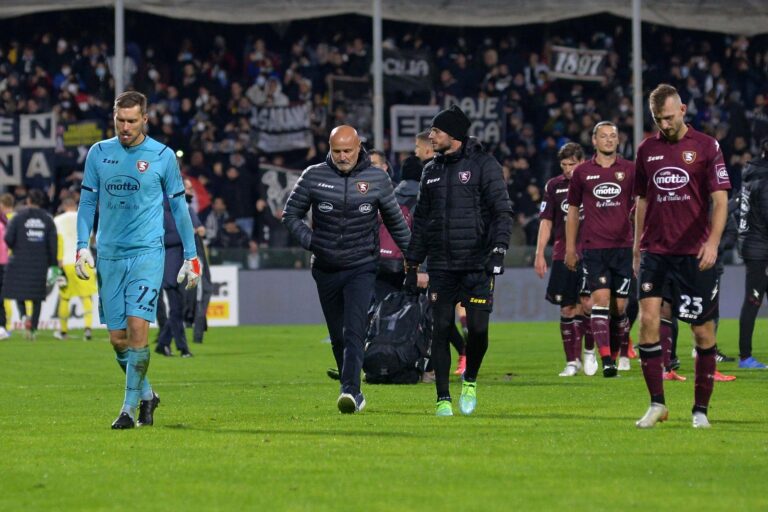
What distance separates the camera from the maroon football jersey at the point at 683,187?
9.92 m

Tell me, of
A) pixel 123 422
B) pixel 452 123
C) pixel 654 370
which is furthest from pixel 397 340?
pixel 654 370

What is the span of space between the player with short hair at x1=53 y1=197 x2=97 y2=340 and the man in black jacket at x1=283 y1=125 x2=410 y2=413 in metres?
14.1

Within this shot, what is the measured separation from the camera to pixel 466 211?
1130cm

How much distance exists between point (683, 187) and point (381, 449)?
8.33 feet

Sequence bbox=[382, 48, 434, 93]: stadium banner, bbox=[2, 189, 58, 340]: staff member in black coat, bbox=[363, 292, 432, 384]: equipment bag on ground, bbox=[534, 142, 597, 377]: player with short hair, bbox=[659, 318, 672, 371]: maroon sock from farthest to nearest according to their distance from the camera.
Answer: bbox=[382, 48, 434, 93]: stadium banner < bbox=[2, 189, 58, 340]: staff member in black coat < bbox=[534, 142, 597, 377]: player with short hair < bbox=[363, 292, 432, 384]: equipment bag on ground < bbox=[659, 318, 672, 371]: maroon sock

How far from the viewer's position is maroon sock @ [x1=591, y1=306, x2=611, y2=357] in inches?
606

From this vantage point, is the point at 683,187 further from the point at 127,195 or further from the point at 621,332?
the point at 621,332

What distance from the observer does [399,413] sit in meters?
11.5

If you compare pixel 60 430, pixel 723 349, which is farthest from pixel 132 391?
pixel 723 349

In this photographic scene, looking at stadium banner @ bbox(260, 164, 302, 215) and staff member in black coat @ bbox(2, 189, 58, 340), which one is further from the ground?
stadium banner @ bbox(260, 164, 302, 215)

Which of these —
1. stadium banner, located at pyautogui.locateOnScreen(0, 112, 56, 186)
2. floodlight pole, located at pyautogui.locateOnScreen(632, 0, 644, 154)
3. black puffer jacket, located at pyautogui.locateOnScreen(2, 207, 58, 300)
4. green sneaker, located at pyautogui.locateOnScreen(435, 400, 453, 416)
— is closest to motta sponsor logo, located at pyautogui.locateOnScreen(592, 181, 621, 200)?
green sneaker, located at pyautogui.locateOnScreen(435, 400, 453, 416)

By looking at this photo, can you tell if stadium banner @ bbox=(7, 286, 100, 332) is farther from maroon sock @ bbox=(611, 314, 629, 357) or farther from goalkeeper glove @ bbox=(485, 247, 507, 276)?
goalkeeper glove @ bbox=(485, 247, 507, 276)

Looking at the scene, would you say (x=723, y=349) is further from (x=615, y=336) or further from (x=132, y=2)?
(x=132, y=2)

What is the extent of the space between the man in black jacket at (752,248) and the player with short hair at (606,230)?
1.83 meters
